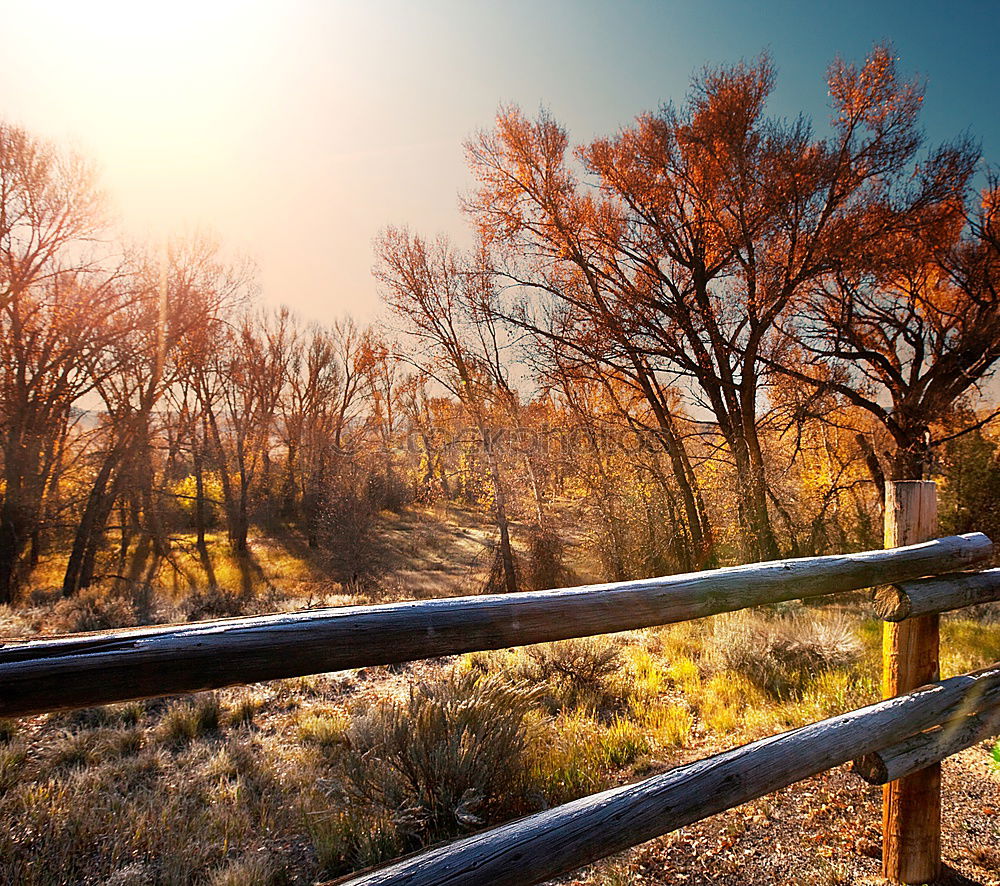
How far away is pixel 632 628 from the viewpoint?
6.11 feet

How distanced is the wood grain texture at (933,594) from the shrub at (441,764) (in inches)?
93.3

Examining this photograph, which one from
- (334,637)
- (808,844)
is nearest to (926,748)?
(808,844)

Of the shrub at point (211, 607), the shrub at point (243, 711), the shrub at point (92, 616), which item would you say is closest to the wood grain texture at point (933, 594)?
the shrub at point (243, 711)

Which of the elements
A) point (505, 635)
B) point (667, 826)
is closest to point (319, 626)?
point (505, 635)

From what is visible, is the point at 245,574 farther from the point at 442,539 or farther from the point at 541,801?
the point at 541,801

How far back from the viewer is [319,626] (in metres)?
1.38

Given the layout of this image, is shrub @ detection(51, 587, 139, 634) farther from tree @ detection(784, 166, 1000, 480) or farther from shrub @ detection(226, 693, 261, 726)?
tree @ detection(784, 166, 1000, 480)

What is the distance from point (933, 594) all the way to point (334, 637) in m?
2.63

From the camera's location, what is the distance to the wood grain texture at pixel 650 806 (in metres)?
1.41

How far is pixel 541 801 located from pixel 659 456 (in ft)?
34.1

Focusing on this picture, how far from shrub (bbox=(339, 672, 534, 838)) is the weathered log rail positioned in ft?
5.55

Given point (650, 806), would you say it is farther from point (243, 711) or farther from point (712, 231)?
point (712, 231)

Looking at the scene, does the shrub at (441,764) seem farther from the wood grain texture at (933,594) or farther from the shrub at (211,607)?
the shrub at (211,607)

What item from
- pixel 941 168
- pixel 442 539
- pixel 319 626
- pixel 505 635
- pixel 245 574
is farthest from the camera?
pixel 442 539
